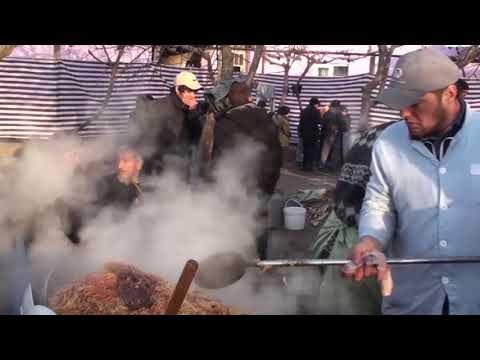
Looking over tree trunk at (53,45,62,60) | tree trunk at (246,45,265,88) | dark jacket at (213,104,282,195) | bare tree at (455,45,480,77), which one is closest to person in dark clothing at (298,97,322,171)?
dark jacket at (213,104,282,195)

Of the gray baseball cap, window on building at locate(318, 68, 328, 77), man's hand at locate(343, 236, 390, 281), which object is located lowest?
man's hand at locate(343, 236, 390, 281)

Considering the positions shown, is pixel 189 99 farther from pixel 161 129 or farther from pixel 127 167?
pixel 127 167

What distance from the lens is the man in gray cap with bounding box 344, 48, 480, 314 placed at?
6.40 feet

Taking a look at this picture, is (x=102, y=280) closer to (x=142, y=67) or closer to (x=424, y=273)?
(x=142, y=67)

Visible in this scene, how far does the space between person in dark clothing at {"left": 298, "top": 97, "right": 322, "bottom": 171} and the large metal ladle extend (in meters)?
0.94

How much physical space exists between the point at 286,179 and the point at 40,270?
1.52 m

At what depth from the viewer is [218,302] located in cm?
280

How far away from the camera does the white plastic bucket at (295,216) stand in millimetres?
3344

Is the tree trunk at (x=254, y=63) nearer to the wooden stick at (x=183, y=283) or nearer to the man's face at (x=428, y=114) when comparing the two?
the man's face at (x=428, y=114)

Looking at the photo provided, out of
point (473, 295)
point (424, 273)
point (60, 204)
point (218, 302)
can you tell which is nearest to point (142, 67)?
point (60, 204)

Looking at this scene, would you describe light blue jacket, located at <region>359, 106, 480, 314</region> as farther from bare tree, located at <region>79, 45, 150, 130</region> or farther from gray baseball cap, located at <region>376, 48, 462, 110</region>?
bare tree, located at <region>79, 45, 150, 130</region>

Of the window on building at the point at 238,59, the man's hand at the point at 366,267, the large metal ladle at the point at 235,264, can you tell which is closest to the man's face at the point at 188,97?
the window on building at the point at 238,59

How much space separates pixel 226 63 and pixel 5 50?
116cm

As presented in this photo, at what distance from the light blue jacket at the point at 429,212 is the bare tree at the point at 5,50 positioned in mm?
1947
